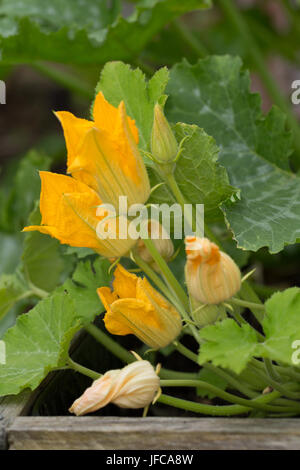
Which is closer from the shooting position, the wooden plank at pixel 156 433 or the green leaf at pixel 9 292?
the wooden plank at pixel 156 433

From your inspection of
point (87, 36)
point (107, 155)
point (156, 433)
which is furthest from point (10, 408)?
point (87, 36)

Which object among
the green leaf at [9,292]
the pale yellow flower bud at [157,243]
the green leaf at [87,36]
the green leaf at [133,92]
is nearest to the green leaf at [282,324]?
the pale yellow flower bud at [157,243]

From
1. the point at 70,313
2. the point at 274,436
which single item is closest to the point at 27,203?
the point at 70,313

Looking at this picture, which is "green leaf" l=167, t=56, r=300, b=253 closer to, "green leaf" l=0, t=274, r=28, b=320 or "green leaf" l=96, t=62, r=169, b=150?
"green leaf" l=96, t=62, r=169, b=150

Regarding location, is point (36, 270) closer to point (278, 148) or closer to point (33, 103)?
point (278, 148)

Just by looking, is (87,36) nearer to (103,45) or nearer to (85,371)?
(103,45)

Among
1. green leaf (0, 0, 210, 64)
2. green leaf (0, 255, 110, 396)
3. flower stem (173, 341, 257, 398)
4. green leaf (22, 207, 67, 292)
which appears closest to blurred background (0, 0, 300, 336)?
green leaf (0, 0, 210, 64)

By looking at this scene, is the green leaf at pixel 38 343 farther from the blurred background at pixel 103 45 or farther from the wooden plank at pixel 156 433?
the blurred background at pixel 103 45
